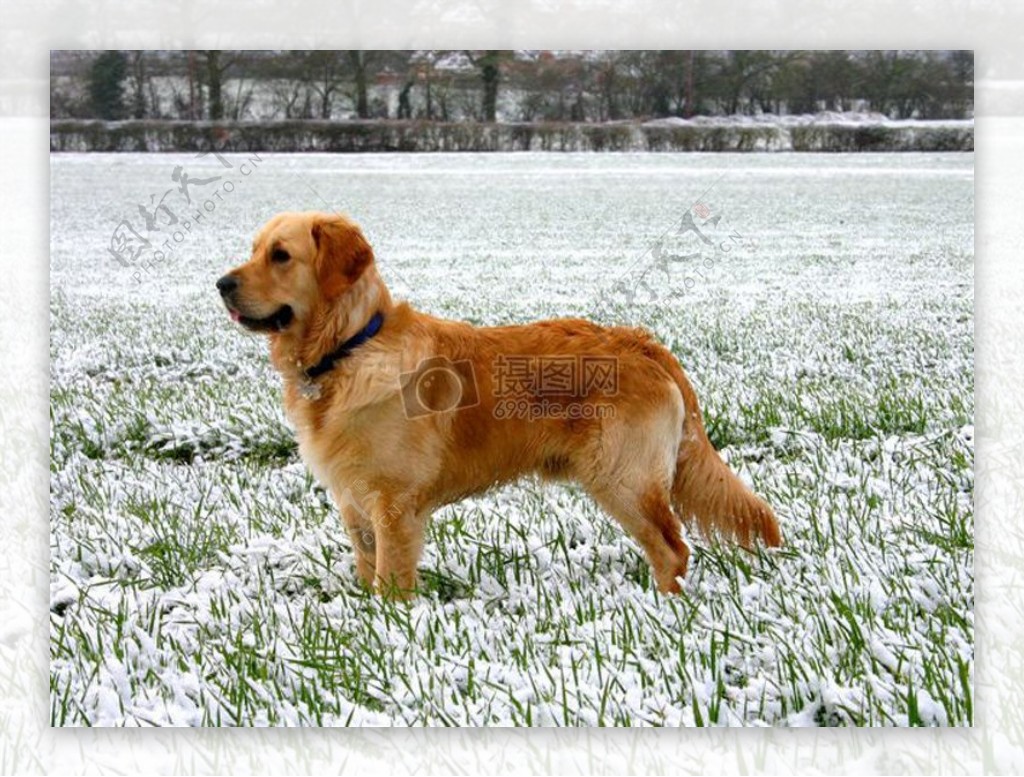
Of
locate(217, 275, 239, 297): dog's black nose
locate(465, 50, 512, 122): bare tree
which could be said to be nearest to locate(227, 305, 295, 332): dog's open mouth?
locate(217, 275, 239, 297): dog's black nose

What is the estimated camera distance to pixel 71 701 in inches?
143

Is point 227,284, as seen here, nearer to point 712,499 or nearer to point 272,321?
point 272,321

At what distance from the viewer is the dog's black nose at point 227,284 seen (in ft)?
11.9

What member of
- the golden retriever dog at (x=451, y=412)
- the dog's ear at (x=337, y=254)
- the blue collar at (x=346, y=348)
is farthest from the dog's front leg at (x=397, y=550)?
the dog's ear at (x=337, y=254)

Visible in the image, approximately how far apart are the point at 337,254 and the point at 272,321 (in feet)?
0.93

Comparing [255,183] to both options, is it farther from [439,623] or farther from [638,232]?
[439,623]

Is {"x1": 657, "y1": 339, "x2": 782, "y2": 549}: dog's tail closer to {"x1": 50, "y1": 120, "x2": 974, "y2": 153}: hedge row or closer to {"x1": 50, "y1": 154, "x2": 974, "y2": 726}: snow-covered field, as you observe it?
{"x1": 50, "y1": 154, "x2": 974, "y2": 726}: snow-covered field

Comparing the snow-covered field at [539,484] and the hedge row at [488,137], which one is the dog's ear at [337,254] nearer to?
the snow-covered field at [539,484]

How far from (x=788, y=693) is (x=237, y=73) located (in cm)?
289

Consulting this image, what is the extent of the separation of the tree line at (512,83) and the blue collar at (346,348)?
1.12 metres

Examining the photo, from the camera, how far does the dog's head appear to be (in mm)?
3691

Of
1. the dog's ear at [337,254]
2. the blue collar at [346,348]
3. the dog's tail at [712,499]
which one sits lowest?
the dog's tail at [712,499]

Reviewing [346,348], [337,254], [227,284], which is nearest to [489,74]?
[337,254]

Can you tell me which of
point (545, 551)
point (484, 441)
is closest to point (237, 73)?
point (484, 441)
